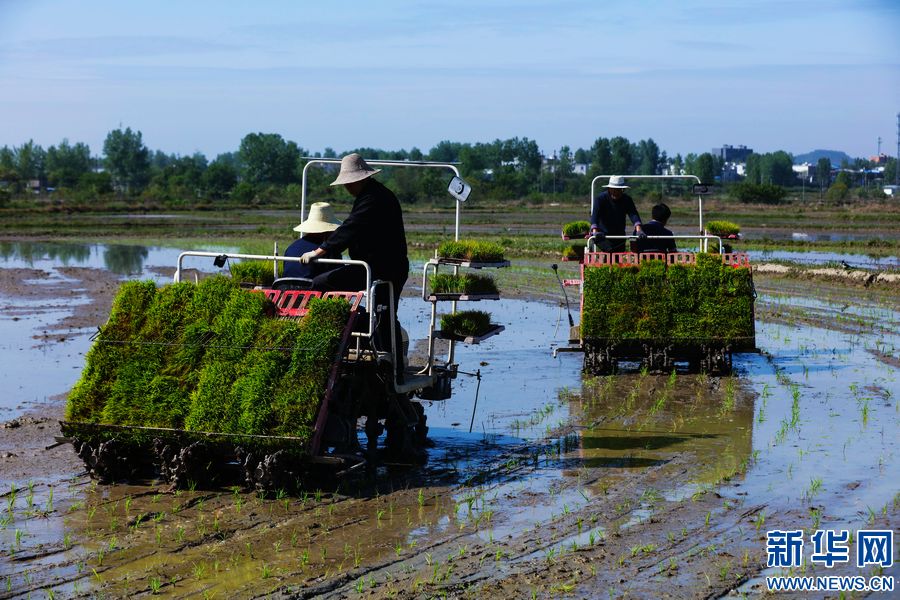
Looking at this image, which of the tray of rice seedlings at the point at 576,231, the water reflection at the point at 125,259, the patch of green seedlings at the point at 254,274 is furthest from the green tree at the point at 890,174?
the patch of green seedlings at the point at 254,274

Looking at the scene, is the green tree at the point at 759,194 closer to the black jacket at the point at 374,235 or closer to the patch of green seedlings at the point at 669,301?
the patch of green seedlings at the point at 669,301

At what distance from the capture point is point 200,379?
9.18m

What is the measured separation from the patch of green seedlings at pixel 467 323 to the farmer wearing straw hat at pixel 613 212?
17.0 ft

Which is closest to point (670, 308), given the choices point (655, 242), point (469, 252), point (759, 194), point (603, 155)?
point (655, 242)

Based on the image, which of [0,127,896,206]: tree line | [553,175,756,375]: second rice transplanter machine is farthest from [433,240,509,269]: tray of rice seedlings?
[0,127,896,206]: tree line

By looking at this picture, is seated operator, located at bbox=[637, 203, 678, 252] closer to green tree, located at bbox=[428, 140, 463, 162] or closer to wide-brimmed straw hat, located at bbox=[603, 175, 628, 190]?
wide-brimmed straw hat, located at bbox=[603, 175, 628, 190]

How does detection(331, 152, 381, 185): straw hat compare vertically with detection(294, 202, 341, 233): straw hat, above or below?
above

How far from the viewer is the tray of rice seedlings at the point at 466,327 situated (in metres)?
11.2

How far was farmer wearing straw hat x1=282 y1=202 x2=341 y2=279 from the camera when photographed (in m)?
10.4

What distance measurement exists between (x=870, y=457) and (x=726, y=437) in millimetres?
1481

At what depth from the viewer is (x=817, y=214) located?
211 ft

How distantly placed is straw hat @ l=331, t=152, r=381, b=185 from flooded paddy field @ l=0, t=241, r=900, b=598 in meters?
2.57

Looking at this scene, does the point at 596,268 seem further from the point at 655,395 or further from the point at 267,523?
the point at 267,523

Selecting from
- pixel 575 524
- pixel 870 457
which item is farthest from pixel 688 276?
pixel 575 524
